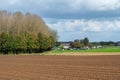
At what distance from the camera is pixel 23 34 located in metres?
143

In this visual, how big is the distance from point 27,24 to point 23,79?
125 metres

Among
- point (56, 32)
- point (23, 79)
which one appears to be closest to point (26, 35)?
point (56, 32)

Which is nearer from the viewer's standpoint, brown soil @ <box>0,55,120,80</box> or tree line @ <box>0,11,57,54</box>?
brown soil @ <box>0,55,120,80</box>

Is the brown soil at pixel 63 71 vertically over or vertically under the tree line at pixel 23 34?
under

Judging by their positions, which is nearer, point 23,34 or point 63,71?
point 63,71

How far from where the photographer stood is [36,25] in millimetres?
151000

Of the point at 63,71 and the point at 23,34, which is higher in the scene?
the point at 23,34

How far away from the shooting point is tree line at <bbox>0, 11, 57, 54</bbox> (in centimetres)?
13388

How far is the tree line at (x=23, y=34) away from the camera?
133875 millimetres

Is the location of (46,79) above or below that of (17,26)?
below

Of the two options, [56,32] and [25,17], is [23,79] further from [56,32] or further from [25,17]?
[56,32]

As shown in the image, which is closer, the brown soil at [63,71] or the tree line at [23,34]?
the brown soil at [63,71]

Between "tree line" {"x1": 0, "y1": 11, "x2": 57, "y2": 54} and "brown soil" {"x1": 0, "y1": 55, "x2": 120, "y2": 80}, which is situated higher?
"tree line" {"x1": 0, "y1": 11, "x2": 57, "y2": 54}

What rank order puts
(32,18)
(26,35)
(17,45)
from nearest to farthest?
(17,45), (26,35), (32,18)
